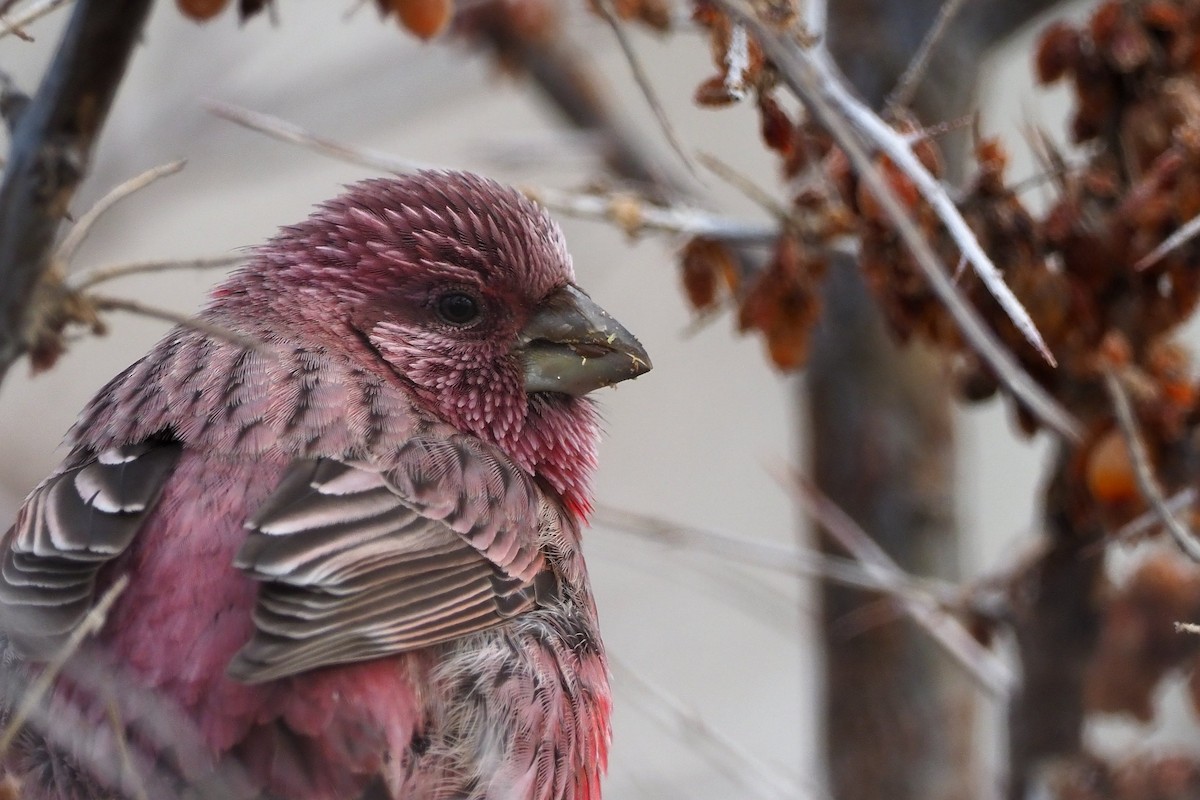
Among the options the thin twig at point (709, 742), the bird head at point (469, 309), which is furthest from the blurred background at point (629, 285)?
the bird head at point (469, 309)

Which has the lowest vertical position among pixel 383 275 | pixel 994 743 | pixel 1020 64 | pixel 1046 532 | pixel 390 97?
pixel 994 743

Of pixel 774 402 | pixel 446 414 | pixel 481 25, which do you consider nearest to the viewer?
pixel 446 414

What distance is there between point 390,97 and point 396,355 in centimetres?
271

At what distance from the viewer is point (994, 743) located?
5926 millimetres

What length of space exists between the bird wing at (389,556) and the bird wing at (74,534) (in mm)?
255

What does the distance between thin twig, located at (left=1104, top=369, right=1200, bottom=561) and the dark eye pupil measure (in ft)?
4.66

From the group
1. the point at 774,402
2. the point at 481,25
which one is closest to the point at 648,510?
the point at 774,402

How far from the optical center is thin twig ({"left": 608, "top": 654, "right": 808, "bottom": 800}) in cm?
380

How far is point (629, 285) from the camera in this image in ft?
28.7

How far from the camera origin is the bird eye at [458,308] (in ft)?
11.4

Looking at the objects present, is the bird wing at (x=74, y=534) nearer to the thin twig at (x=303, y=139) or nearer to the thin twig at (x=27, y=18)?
the thin twig at (x=303, y=139)

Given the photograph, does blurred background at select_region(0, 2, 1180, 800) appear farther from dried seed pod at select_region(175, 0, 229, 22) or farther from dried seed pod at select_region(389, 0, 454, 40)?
dried seed pod at select_region(175, 0, 229, 22)

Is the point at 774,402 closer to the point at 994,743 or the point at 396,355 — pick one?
the point at 994,743

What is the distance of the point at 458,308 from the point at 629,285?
Answer: 208 inches
